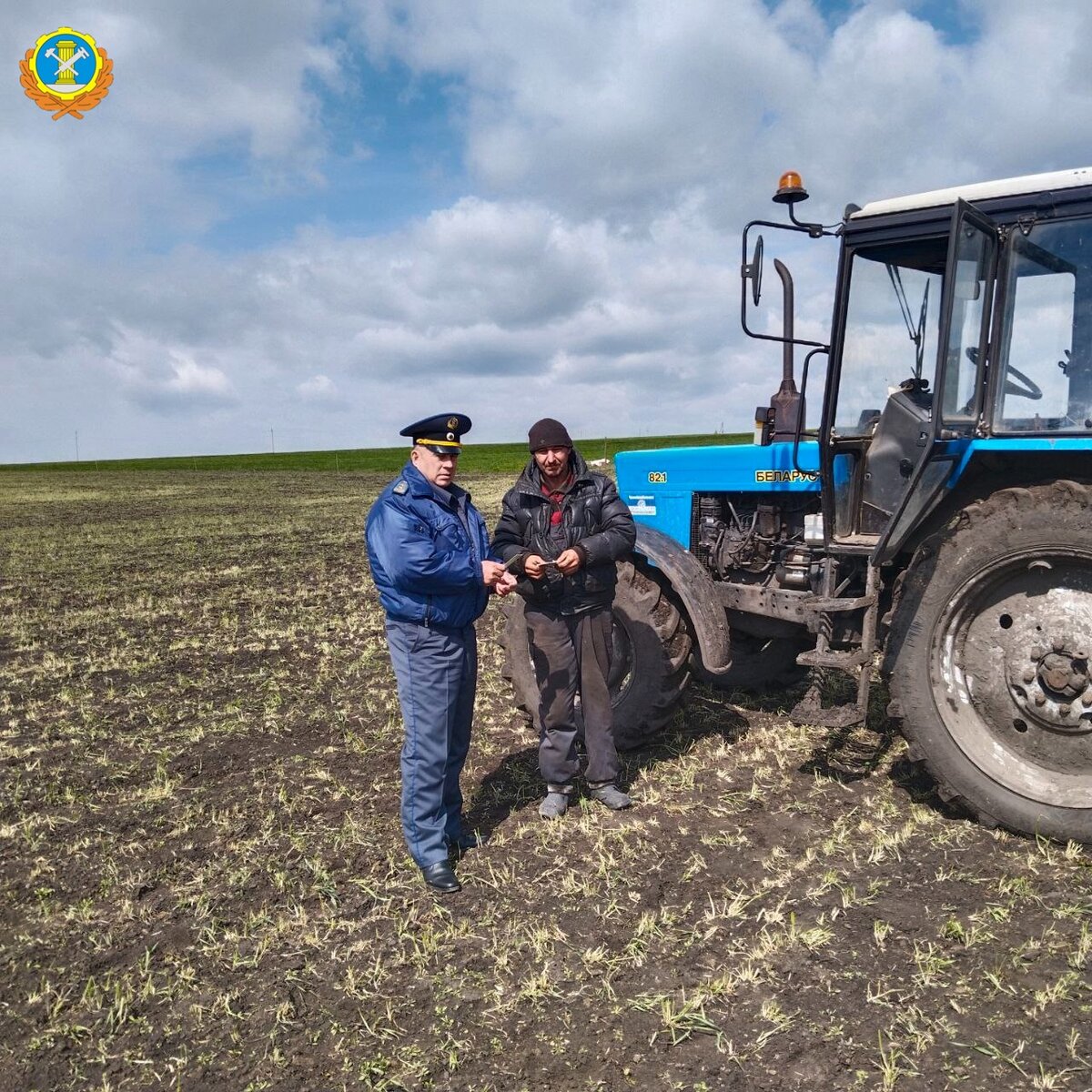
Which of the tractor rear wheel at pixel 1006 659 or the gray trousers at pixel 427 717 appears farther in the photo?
the gray trousers at pixel 427 717

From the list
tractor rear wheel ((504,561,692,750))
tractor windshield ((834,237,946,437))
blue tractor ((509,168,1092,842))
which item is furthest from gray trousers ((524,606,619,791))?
tractor windshield ((834,237,946,437))

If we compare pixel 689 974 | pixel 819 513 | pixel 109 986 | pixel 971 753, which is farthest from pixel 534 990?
pixel 819 513

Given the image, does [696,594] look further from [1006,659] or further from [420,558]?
[420,558]

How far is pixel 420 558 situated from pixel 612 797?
1.65 meters

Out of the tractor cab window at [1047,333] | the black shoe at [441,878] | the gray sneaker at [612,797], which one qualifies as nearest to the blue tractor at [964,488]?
the tractor cab window at [1047,333]

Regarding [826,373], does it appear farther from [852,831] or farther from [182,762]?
[182,762]

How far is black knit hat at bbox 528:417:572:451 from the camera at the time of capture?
14.8 ft

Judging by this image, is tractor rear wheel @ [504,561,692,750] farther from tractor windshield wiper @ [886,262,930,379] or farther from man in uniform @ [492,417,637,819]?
tractor windshield wiper @ [886,262,930,379]

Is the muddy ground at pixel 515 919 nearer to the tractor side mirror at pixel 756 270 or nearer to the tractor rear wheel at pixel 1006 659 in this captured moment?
the tractor rear wheel at pixel 1006 659

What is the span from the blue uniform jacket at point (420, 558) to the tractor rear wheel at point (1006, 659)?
195 cm

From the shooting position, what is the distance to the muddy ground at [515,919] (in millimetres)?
2896

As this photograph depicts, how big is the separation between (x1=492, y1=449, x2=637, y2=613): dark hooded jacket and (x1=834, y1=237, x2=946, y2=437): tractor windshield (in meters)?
1.22

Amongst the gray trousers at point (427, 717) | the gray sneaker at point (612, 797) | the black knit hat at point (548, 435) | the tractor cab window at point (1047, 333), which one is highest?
the tractor cab window at point (1047, 333)

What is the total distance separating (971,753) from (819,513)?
1587mm
